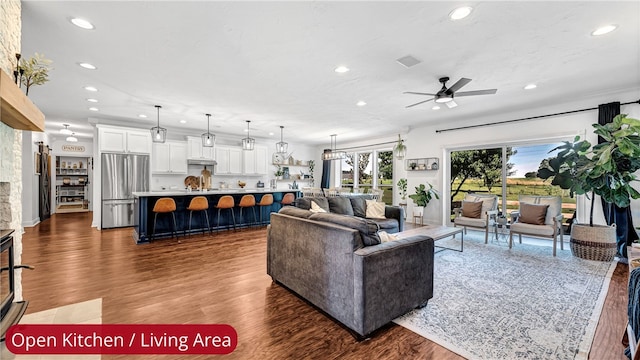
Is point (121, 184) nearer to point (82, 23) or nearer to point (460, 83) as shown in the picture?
point (82, 23)

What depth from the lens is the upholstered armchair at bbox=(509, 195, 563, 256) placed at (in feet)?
14.4

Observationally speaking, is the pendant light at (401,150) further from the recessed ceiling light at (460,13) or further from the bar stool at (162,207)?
the bar stool at (162,207)

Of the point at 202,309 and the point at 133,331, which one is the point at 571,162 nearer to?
the point at 202,309

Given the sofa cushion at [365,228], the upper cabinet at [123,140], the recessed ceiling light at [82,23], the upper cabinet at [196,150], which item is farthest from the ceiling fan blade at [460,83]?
the upper cabinet at [123,140]

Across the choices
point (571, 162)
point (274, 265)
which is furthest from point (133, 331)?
point (571, 162)

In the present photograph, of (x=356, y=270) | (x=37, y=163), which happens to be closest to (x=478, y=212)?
(x=356, y=270)

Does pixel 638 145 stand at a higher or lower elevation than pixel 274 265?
higher

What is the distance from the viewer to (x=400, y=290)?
7.53 ft

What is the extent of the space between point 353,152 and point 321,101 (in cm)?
495

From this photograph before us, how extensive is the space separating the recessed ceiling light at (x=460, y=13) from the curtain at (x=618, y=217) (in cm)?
402

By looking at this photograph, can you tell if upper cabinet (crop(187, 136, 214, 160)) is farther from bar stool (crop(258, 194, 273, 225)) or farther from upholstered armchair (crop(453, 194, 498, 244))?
upholstered armchair (crop(453, 194, 498, 244))

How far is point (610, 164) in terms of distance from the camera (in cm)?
372

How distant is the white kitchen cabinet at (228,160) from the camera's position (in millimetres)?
8148

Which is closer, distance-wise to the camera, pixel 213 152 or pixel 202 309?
pixel 202 309
